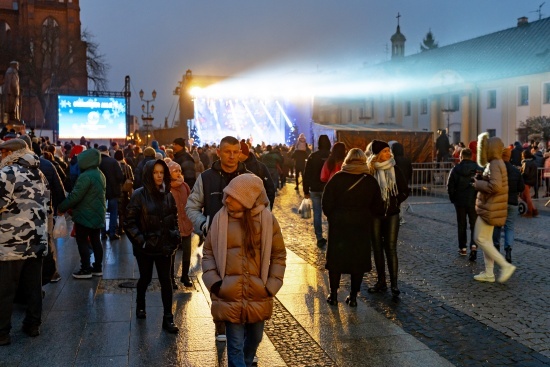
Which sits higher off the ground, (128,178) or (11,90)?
(11,90)

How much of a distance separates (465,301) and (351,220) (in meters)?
1.74

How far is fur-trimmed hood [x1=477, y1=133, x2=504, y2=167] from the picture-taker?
8156 millimetres

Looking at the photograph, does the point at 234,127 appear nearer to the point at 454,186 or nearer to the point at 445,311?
the point at 454,186

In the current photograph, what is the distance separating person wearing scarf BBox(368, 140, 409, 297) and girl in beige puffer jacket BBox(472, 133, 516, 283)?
134cm

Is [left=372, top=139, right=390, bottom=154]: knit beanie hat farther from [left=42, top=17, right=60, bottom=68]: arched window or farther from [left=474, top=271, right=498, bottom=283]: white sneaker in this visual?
[left=42, top=17, right=60, bottom=68]: arched window

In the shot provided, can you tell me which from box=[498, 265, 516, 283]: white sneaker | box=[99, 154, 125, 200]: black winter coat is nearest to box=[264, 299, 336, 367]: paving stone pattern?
box=[498, 265, 516, 283]: white sneaker

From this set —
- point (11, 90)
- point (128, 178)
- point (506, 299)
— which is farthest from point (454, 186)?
point (11, 90)

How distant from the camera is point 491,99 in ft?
167

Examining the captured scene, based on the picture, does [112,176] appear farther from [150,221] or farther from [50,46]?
[50,46]

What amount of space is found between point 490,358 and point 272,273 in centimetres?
240

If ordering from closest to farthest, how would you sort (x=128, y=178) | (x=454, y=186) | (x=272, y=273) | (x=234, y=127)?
1. (x=272, y=273)
2. (x=454, y=186)
3. (x=128, y=178)
4. (x=234, y=127)

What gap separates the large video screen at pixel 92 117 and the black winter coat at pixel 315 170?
27.3 m

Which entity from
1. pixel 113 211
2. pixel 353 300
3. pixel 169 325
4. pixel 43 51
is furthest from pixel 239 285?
pixel 43 51

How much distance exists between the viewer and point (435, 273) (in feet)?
29.0
